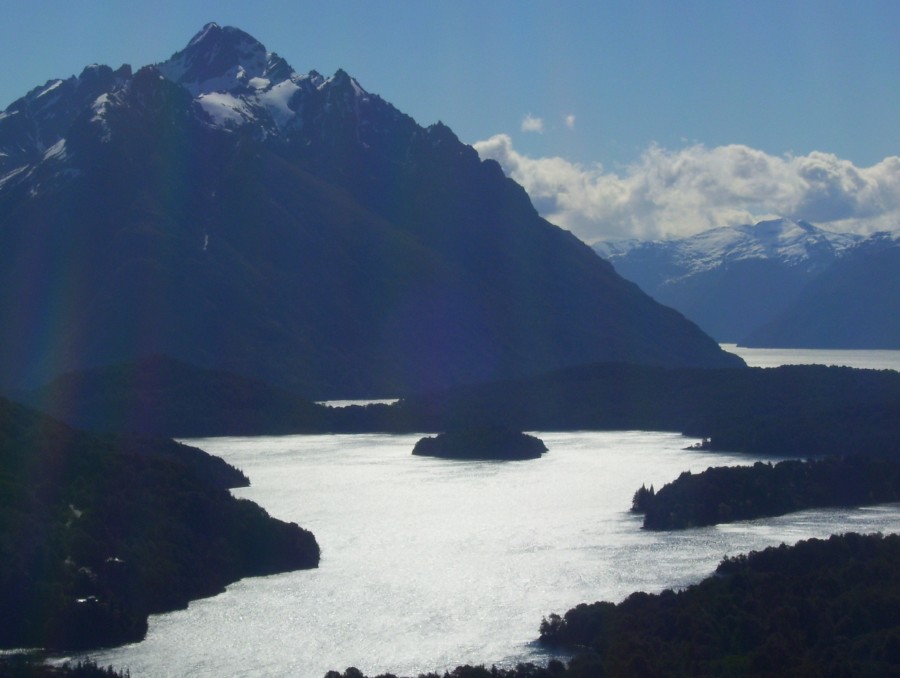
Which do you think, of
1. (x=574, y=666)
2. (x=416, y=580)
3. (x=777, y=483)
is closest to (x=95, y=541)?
(x=416, y=580)

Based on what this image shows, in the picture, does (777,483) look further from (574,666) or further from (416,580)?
(574,666)

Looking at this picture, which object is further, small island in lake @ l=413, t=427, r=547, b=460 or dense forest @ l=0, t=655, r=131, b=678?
small island in lake @ l=413, t=427, r=547, b=460

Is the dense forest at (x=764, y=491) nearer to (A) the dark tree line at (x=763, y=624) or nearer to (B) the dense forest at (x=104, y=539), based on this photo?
(A) the dark tree line at (x=763, y=624)

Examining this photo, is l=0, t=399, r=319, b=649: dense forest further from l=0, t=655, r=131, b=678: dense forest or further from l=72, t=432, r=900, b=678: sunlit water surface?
l=0, t=655, r=131, b=678: dense forest

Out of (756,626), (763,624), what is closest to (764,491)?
(763,624)

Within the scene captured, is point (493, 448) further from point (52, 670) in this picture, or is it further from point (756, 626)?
point (52, 670)

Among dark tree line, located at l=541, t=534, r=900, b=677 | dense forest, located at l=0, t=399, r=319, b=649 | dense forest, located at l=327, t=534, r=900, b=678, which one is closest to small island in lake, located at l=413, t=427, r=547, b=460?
dense forest, located at l=0, t=399, r=319, b=649
